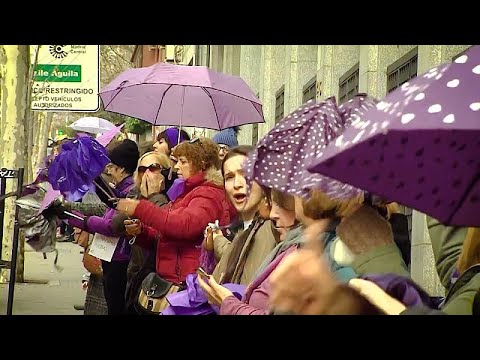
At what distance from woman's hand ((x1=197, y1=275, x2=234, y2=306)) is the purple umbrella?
13.1 feet

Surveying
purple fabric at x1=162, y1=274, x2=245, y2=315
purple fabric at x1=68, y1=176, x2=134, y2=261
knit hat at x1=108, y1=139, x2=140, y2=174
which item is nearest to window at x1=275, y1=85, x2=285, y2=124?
knit hat at x1=108, y1=139, x2=140, y2=174

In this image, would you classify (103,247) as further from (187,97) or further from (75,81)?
(75,81)

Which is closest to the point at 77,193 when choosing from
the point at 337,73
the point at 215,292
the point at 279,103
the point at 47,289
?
the point at 215,292

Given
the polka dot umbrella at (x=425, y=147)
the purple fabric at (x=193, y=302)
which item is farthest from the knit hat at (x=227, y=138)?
the polka dot umbrella at (x=425, y=147)

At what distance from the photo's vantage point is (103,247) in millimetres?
7121

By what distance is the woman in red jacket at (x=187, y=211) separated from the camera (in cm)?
584

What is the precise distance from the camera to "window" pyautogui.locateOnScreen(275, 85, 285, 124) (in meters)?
16.9

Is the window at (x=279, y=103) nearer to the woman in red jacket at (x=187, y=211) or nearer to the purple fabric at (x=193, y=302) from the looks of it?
the woman in red jacket at (x=187, y=211)

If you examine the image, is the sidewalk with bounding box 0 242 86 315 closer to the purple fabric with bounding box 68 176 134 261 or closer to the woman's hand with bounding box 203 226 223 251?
the purple fabric with bounding box 68 176 134 261
